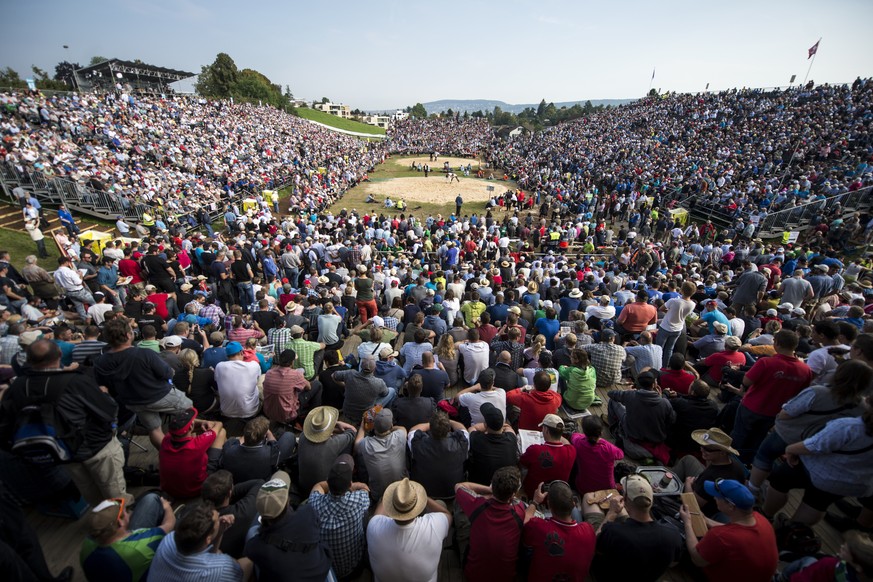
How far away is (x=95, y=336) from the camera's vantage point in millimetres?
4656

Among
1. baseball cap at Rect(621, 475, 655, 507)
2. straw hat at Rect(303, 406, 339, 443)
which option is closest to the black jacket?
straw hat at Rect(303, 406, 339, 443)

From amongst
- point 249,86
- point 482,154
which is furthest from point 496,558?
point 249,86

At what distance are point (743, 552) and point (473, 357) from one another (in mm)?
3554

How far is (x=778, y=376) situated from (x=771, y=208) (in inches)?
727

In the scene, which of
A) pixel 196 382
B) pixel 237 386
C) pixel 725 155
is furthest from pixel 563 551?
pixel 725 155

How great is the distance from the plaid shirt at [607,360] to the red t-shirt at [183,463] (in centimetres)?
521

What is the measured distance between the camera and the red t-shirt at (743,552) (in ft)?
8.50

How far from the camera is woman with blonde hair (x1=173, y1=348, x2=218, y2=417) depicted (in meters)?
4.75

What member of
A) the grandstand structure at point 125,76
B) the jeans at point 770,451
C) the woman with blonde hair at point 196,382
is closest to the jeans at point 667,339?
the jeans at point 770,451

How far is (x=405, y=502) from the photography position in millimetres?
2652

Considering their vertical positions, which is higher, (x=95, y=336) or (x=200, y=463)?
(x=95, y=336)

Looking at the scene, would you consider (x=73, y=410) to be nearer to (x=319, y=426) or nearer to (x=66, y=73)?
(x=319, y=426)

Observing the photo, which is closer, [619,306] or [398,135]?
[619,306]

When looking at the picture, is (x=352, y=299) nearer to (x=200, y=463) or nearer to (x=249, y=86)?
(x=200, y=463)
